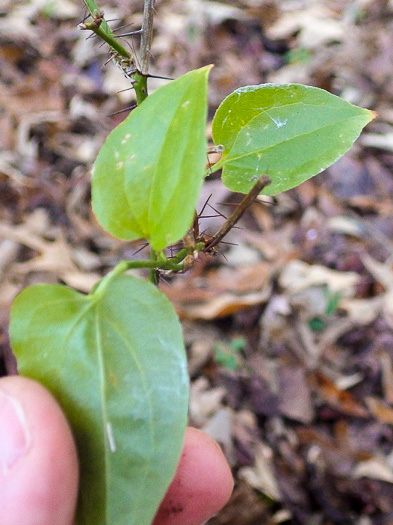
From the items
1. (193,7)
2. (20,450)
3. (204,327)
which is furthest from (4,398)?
(193,7)

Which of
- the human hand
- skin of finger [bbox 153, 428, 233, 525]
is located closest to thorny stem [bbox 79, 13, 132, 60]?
the human hand

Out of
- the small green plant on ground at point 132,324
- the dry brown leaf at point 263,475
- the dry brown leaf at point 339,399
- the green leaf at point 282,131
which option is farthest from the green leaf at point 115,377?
the dry brown leaf at point 339,399

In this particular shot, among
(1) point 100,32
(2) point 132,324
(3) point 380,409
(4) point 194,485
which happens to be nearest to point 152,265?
(2) point 132,324

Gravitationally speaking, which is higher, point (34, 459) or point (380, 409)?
point (34, 459)

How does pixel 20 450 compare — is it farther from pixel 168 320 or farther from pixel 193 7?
pixel 193 7

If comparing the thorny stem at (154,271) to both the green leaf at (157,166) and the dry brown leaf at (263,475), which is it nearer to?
the green leaf at (157,166)

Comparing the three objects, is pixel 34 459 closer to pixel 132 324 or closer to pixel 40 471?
pixel 40 471
